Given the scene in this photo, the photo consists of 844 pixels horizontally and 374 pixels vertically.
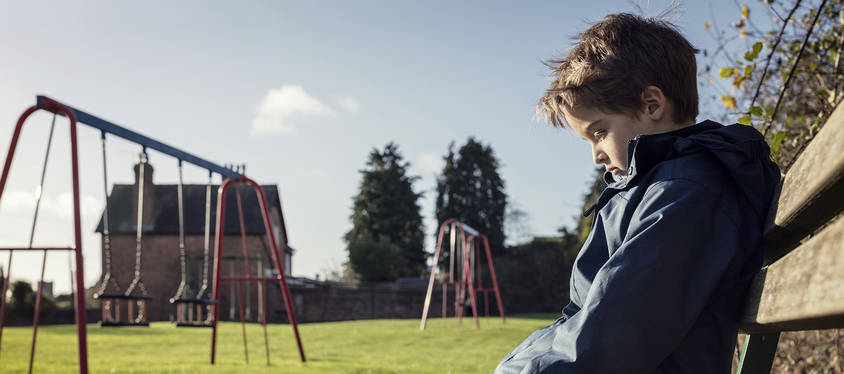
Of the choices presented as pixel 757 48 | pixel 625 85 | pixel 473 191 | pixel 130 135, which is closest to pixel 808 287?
pixel 625 85

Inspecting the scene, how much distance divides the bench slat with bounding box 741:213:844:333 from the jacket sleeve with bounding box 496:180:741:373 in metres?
0.11

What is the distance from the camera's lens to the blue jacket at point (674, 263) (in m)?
1.32

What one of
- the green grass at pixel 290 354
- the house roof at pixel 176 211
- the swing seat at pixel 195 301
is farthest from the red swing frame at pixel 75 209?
the house roof at pixel 176 211

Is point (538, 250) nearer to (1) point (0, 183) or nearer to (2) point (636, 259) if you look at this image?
(1) point (0, 183)

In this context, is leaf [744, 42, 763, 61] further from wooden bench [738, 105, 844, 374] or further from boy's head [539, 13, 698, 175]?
wooden bench [738, 105, 844, 374]

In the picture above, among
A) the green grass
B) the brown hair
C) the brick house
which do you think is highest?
the brick house

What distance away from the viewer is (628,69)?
183 centimetres

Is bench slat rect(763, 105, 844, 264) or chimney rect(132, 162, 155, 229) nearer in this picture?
bench slat rect(763, 105, 844, 264)

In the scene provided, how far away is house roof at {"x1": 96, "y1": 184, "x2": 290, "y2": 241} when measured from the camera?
122ft

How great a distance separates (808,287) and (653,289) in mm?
384

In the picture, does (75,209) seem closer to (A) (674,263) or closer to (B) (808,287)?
(A) (674,263)

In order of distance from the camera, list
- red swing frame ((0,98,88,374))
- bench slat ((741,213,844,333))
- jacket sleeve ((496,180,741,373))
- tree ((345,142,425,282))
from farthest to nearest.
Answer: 1. tree ((345,142,425,282))
2. red swing frame ((0,98,88,374))
3. jacket sleeve ((496,180,741,373))
4. bench slat ((741,213,844,333))

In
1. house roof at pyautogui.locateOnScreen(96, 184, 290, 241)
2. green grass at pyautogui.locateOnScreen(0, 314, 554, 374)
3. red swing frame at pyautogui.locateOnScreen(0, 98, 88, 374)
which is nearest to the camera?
red swing frame at pyautogui.locateOnScreen(0, 98, 88, 374)

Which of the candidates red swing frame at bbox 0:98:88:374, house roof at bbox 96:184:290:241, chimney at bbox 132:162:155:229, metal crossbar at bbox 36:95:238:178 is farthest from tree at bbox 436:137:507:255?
red swing frame at bbox 0:98:88:374
